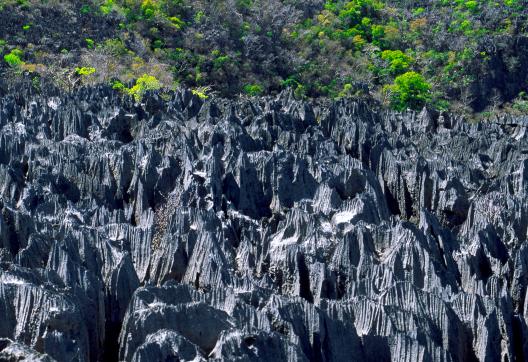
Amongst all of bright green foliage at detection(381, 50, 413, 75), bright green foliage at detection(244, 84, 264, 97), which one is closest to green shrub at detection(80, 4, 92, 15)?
bright green foliage at detection(244, 84, 264, 97)

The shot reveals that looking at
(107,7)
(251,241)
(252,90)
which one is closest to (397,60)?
(252,90)

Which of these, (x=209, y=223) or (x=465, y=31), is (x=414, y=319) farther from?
(x=465, y=31)

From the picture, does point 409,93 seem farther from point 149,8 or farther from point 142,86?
point 142,86

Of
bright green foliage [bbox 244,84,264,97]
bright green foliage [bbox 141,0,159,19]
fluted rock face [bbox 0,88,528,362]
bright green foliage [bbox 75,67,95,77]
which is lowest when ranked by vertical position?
fluted rock face [bbox 0,88,528,362]

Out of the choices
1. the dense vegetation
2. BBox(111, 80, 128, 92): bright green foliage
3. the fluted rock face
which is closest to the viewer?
the fluted rock face

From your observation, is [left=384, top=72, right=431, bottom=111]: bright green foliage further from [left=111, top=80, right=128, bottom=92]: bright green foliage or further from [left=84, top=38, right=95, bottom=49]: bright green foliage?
[left=84, top=38, right=95, bottom=49]: bright green foliage

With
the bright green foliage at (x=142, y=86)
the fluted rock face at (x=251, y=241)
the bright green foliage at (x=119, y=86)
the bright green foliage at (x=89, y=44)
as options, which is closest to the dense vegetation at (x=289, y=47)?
the bright green foliage at (x=89, y=44)

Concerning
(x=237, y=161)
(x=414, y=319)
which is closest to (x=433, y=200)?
(x=237, y=161)
